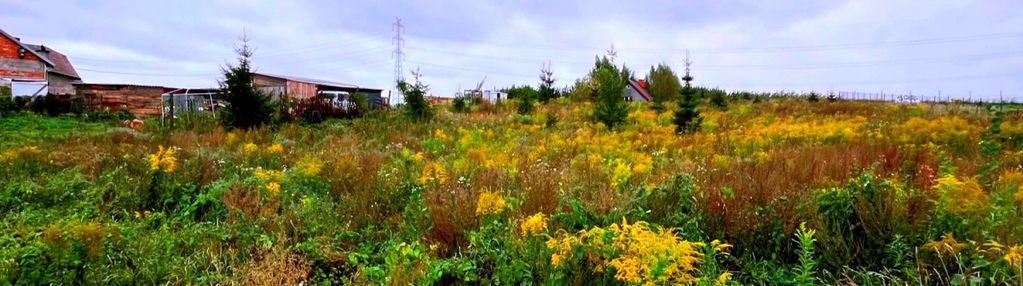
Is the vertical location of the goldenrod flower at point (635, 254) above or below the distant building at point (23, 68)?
below

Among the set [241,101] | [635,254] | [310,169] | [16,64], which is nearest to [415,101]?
[241,101]

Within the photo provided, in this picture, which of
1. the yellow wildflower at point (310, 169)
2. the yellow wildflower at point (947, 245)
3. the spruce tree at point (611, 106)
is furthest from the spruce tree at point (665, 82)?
the yellow wildflower at point (947, 245)

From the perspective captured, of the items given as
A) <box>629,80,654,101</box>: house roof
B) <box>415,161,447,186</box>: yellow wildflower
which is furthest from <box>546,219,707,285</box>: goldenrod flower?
<box>629,80,654,101</box>: house roof

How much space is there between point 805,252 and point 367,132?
36.6 feet

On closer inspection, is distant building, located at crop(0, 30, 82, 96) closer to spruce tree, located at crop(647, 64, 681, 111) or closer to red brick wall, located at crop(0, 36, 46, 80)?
red brick wall, located at crop(0, 36, 46, 80)

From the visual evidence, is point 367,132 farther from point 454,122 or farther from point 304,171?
point 304,171

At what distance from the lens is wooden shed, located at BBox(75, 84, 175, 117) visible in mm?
24406

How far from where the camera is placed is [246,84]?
542 inches

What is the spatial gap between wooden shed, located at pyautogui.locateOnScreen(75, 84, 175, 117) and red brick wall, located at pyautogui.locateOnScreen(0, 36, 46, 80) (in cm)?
479

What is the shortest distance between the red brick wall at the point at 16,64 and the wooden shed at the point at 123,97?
479 centimetres

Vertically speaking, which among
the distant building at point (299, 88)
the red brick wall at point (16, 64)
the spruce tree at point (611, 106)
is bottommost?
the spruce tree at point (611, 106)

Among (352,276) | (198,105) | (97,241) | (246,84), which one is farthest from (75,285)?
(198,105)

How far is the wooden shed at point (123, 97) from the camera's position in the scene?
24.4m

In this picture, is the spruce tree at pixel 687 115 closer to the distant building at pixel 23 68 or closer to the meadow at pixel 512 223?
the meadow at pixel 512 223
